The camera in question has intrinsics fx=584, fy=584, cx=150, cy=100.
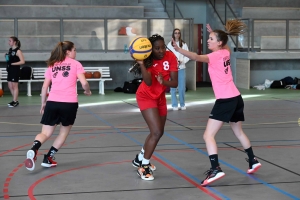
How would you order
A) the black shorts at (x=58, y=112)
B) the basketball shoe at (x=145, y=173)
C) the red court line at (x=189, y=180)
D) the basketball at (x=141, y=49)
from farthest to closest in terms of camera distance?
the black shorts at (x=58, y=112), the basketball shoe at (x=145, y=173), the basketball at (x=141, y=49), the red court line at (x=189, y=180)

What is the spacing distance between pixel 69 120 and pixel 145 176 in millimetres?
1484

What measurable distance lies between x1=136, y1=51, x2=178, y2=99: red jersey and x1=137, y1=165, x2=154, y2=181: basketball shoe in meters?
0.88

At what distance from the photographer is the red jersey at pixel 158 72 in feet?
23.4

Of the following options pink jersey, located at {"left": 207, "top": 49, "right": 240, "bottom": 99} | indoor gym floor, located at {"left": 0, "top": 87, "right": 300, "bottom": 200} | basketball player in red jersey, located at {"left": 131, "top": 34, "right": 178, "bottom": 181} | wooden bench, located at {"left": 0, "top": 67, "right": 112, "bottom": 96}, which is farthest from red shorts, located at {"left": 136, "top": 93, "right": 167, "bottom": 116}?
wooden bench, located at {"left": 0, "top": 67, "right": 112, "bottom": 96}

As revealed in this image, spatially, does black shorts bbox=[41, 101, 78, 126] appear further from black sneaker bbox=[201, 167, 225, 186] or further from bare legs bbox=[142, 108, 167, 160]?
black sneaker bbox=[201, 167, 225, 186]

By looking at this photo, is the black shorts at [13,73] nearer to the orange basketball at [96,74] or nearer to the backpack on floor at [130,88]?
the orange basketball at [96,74]

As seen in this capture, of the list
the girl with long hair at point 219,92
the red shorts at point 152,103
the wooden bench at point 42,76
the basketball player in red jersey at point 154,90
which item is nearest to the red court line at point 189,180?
the girl with long hair at point 219,92

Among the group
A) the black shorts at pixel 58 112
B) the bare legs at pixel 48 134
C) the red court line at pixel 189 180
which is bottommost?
the red court line at pixel 189 180

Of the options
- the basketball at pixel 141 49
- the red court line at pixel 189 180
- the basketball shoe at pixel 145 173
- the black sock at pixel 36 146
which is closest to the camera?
the red court line at pixel 189 180

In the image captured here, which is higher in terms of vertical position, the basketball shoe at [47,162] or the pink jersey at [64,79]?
the pink jersey at [64,79]

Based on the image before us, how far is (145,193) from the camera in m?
6.46

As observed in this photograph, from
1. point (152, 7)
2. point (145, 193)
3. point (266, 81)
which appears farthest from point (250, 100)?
point (145, 193)

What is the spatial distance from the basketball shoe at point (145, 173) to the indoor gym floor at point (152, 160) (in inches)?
3.6

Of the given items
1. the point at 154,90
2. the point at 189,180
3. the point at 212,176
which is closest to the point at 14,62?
the point at 154,90
